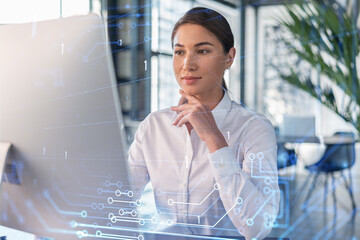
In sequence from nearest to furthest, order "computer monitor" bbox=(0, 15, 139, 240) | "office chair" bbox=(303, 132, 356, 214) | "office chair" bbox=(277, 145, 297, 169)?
"computer monitor" bbox=(0, 15, 139, 240) → "office chair" bbox=(277, 145, 297, 169) → "office chair" bbox=(303, 132, 356, 214)

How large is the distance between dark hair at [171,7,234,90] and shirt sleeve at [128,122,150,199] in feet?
0.53

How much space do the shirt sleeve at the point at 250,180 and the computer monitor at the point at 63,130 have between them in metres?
0.14

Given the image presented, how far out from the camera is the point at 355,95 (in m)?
1.09

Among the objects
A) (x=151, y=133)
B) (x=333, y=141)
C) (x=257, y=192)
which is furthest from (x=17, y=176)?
(x=333, y=141)

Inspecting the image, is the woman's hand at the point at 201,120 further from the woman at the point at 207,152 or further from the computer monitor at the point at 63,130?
the computer monitor at the point at 63,130

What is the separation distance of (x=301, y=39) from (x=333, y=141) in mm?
1304

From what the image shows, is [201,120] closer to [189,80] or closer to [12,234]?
[189,80]

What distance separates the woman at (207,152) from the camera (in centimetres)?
55

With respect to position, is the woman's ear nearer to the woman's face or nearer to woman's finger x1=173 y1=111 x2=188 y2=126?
the woman's face

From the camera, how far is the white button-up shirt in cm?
55

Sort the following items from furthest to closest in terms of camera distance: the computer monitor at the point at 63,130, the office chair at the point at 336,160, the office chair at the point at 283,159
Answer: the office chair at the point at 336,160, the office chair at the point at 283,159, the computer monitor at the point at 63,130

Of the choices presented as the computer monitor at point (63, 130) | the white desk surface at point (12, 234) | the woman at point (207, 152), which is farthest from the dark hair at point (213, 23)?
the white desk surface at point (12, 234)

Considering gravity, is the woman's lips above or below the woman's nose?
below

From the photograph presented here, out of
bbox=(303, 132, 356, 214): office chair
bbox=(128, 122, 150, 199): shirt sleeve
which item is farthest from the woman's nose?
bbox=(303, 132, 356, 214): office chair
